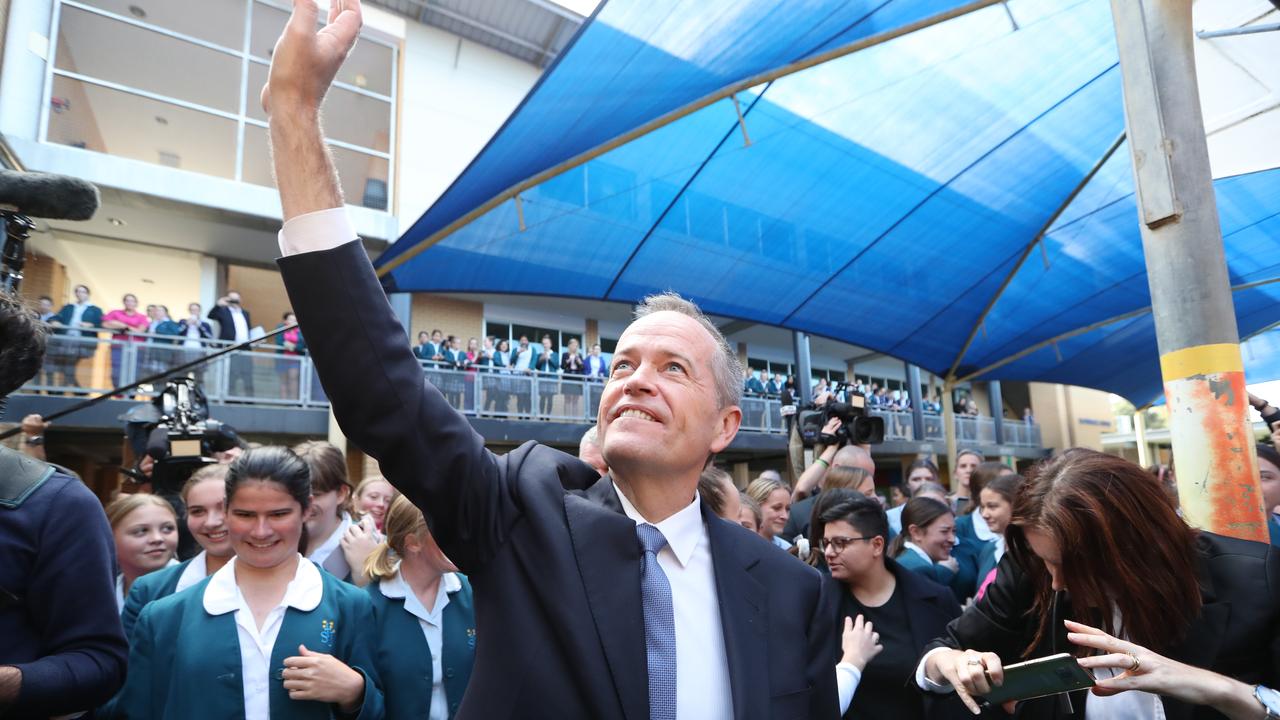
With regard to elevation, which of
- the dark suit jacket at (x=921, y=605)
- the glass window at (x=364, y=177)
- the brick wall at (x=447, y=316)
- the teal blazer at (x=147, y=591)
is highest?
the glass window at (x=364, y=177)

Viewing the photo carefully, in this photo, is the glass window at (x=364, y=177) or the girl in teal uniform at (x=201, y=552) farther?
the glass window at (x=364, y=177)

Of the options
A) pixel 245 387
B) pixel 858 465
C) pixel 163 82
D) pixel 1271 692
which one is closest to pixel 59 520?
pixel 1271 692

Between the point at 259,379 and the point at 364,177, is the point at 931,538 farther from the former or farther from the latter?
the point at 364,177

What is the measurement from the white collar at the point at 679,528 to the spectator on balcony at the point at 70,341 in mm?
10700

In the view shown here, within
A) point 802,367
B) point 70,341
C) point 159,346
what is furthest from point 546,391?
point 802,367

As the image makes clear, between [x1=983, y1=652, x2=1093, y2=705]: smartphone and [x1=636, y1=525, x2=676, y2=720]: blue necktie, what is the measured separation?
0.85 m

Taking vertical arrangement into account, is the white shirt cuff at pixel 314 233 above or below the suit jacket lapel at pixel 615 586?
above

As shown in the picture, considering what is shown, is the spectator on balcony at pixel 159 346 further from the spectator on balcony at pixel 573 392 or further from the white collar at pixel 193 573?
the white collar at pixel 193 573

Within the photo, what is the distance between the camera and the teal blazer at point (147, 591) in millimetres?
2646

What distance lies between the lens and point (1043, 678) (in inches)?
63.2

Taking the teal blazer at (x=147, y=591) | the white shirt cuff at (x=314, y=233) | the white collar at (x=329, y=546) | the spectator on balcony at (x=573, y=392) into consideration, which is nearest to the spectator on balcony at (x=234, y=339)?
the spectator on balcony at (x=573, y=392)

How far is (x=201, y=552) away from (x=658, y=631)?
100 inches

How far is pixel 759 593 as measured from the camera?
1.39 metres

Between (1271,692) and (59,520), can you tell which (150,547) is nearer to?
(59,520)
